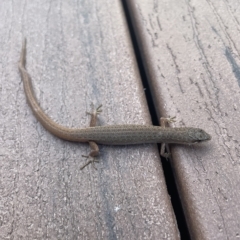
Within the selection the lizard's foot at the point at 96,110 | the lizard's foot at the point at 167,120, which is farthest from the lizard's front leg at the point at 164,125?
the lizard's foot at the point at 96,110

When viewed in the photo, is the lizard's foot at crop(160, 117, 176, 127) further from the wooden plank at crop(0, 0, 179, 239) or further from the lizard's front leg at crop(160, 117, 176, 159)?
the wooden plank at crop(0, 0, 179, 239)

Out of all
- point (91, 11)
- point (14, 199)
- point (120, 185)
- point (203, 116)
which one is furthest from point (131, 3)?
point (14, 199)

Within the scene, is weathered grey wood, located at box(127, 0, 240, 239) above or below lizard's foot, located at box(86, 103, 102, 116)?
above

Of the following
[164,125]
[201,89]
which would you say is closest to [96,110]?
[164,125]

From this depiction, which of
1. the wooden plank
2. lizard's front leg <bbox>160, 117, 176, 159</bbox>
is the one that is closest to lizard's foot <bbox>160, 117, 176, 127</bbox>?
lizard's front leg <bbox>160, 117, 176, 159</bbox>

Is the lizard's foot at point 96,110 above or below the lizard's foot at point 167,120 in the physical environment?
below

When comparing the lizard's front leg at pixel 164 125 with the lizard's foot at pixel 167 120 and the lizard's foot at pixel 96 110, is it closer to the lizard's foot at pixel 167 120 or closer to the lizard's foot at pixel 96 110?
the lizard's foot at pixel 167 120

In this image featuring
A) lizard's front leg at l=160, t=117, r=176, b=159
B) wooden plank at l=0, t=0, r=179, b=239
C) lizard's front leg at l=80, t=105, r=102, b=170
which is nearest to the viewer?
wooden plank at l=0, t=0, r=179, b=239
